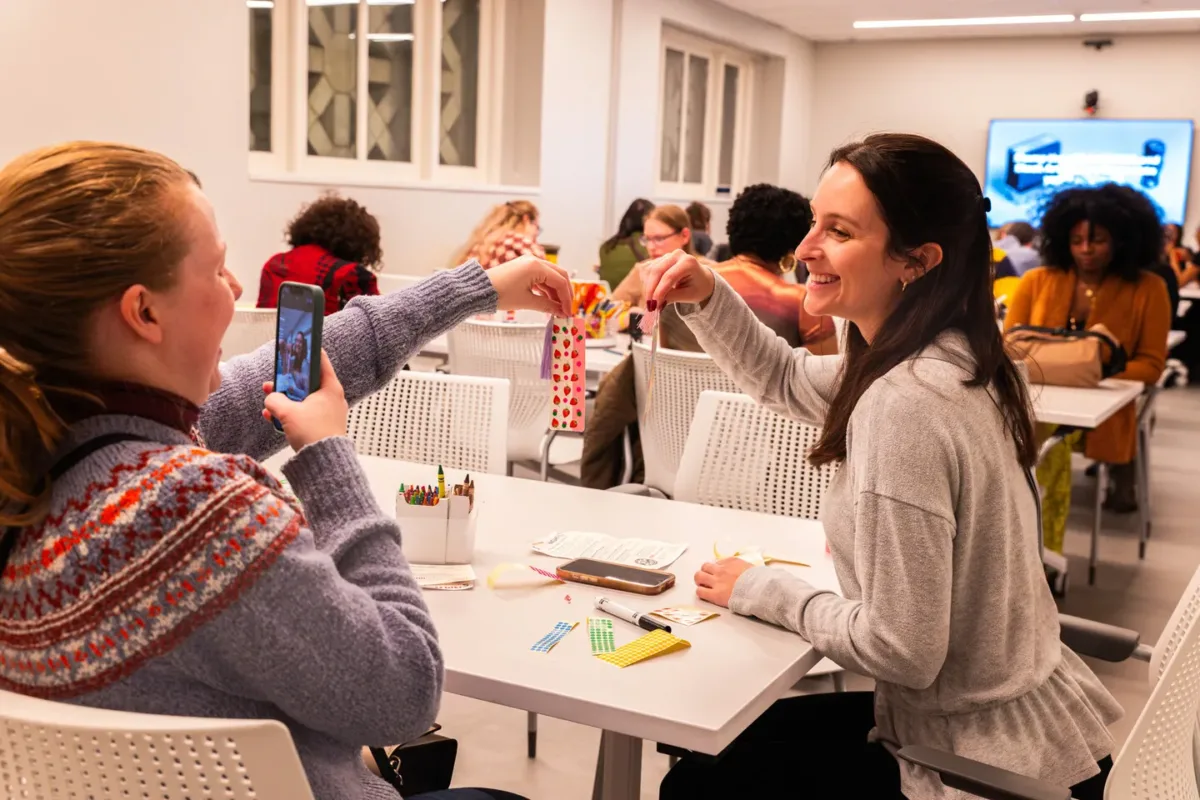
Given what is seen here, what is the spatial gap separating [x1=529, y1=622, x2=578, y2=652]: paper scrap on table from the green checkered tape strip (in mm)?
28

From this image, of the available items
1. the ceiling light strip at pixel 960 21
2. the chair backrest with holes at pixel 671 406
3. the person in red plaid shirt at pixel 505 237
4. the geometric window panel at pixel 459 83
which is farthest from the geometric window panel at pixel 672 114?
the chair backrest with holes at pixel 671 406

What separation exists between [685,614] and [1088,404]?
2.62 meters

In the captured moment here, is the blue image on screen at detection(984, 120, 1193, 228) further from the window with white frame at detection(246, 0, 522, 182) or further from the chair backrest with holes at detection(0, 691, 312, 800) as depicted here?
the chair backrest with holes at detection(0, 691, 312, 800)

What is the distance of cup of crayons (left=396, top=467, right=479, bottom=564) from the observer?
1.82 m

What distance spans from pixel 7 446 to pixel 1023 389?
1.30m

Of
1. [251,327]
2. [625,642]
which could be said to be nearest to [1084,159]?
[251,327]

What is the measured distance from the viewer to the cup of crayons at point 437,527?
1.82 m

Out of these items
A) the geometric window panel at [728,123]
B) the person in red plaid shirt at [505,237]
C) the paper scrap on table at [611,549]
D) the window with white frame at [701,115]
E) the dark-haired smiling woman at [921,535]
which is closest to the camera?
the dark-haired smiling woman at [921,535]

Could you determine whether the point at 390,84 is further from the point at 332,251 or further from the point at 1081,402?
the point at 1081,402

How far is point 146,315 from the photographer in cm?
104

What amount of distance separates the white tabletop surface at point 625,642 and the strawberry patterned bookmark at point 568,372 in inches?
8.7

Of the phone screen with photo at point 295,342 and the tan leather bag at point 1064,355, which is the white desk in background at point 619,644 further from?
the tan leather bag at point 1064,355

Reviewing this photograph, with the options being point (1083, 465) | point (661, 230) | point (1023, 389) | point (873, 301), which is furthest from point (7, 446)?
point (1083, 465)

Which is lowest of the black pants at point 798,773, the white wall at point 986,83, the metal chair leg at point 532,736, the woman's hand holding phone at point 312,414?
the metal chair leg at point 532,736
